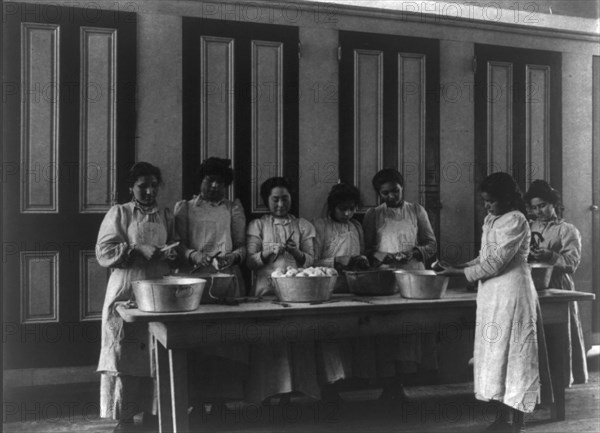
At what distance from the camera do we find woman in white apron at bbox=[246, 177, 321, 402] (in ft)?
11.9

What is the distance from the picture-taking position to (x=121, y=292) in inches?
148

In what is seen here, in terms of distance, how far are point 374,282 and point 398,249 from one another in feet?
3.32

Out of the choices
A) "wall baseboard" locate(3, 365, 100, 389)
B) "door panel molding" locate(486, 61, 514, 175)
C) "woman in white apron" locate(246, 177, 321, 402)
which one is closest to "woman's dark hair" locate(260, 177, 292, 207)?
"woman in white apron" locate(246, 177, 321, 402)

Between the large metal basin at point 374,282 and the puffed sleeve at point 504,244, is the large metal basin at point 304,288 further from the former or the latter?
the puffed sleeve at point 504,244

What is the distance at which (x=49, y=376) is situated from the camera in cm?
458

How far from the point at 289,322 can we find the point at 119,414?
134 centimetres

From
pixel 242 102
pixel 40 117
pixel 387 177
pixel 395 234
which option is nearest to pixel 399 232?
pixel 395 234

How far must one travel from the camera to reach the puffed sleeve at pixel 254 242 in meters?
4.22

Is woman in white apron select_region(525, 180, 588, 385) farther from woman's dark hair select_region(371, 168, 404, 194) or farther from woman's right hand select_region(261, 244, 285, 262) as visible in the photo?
woman's right hand select_region(261, 244, 285, 262)

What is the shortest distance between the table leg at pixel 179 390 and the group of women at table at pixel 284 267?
22 centimetres

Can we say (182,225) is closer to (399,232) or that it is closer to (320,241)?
(320,241)

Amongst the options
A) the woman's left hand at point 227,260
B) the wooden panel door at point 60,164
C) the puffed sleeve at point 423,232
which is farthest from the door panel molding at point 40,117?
the puffed sleeve at point 423,232

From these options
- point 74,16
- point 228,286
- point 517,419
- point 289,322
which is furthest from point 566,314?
point 74,16

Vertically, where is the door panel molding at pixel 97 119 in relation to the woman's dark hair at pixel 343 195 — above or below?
above
